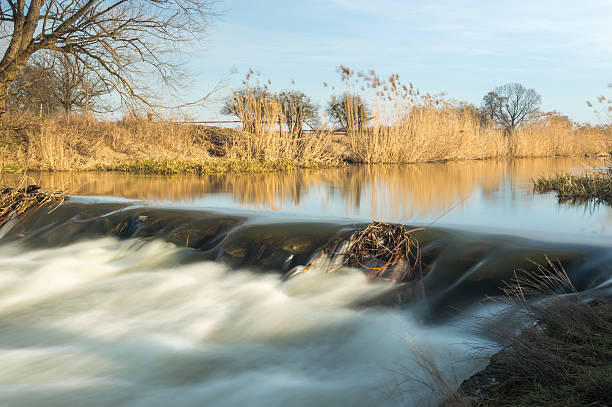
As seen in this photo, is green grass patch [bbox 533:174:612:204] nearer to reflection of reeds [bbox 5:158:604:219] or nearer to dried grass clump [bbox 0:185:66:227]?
reflection of reeds [bbox 5:158:604:219]

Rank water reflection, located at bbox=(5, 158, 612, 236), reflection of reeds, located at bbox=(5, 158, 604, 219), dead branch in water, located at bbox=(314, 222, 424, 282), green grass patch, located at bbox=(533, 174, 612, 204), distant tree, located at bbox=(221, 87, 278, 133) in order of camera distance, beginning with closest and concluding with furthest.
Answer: dead branch in water, located at bbox=(314, 222, 424, 282) → water reflection, located at bbox=(5, 158, 612, 236) → reflection of reeds, located at bbox=(5, 158, 604, 219) → green grass patch, located at bbox=(533, 174, 612, 204) → distant tree, located at bbox=(221, 87, 278, 133)

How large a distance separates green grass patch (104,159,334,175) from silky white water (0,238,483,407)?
1034cm

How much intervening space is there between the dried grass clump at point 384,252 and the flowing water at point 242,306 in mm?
130

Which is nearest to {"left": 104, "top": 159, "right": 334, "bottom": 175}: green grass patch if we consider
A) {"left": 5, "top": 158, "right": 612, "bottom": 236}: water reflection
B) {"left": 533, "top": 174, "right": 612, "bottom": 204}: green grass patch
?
{"left": 5, "top": 158, "right": 612, "bottom": 236}: water reflection

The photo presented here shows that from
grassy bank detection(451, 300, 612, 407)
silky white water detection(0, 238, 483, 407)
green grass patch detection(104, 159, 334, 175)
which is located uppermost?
green grass patch detection(104, 159, 334, 175)

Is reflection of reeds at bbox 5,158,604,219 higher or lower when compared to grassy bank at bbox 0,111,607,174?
lower

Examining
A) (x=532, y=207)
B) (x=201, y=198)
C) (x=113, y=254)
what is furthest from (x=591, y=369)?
(x=201, y=198)

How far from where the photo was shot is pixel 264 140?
15898 millimetres

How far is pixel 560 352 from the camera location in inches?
77.7

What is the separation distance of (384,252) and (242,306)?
1.25 meters

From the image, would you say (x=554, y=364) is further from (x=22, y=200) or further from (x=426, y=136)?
(x=426, y=136)

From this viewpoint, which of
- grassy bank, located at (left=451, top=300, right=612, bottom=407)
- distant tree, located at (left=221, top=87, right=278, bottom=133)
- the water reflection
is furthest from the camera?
distant tree, located at (left=221, top=87, right=278, bottom=133)

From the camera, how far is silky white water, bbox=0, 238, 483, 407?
249 centimetres

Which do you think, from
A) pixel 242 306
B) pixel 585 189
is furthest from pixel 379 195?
pixel 242 306
